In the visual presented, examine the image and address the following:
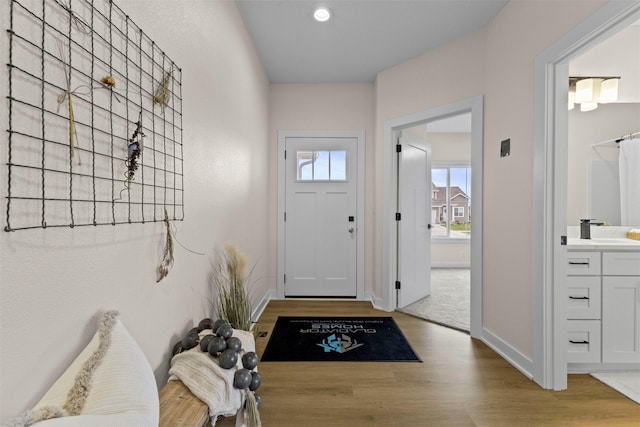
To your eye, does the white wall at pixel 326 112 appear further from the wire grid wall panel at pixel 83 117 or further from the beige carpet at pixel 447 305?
the wire grid wall panel at pixel 83 117

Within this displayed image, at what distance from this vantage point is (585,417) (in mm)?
1597

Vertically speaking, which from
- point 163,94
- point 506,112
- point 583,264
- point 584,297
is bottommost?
point 584,297

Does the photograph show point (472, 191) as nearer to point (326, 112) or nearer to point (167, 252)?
point (326, 112)

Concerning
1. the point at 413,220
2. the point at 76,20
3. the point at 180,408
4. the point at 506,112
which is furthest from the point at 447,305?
the point at 76,20

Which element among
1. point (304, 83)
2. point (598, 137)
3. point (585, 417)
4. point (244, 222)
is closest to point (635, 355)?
point (585, 417)

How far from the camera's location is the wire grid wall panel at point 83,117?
2.18ft

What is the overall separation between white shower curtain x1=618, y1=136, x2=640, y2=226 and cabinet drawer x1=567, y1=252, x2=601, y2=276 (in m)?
1.01

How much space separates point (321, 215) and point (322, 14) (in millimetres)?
2061

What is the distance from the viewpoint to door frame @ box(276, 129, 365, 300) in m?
3.68

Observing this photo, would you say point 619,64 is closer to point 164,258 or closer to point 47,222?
point 164,258

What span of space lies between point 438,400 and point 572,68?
108 inches

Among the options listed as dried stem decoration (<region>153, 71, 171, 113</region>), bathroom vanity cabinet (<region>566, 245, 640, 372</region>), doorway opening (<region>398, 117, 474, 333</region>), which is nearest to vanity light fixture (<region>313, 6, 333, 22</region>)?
dried stem decoration (<region>153, 71, 171, 113</region>)

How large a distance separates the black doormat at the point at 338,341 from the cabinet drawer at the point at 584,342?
981 mm

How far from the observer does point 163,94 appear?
123 centimetres
